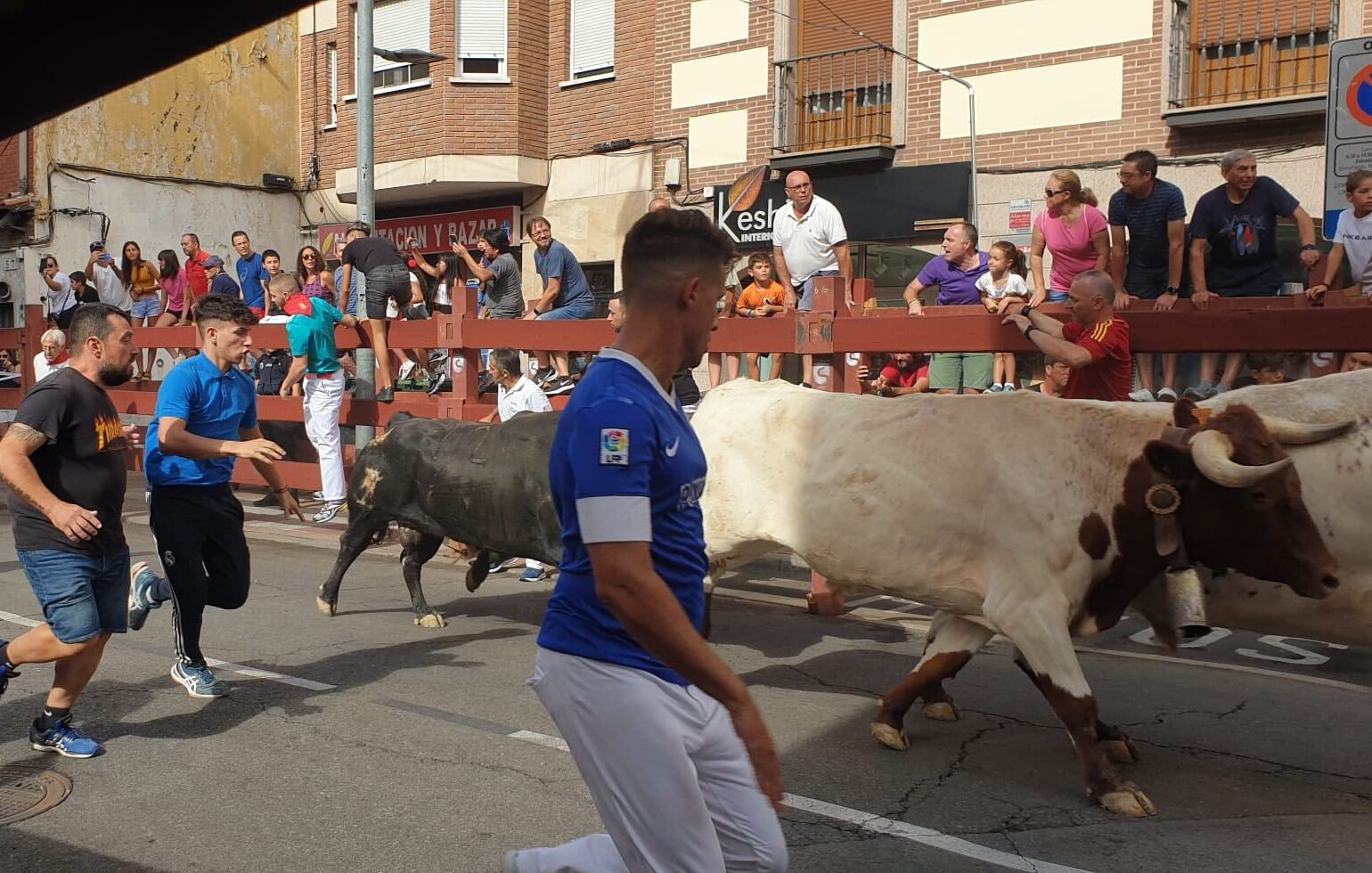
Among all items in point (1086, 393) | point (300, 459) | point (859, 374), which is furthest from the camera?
point (300, 459)

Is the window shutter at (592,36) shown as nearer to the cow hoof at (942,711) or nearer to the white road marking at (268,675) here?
the white road marking at (268,675)

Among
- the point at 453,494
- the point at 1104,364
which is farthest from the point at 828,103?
the point at 1104,364

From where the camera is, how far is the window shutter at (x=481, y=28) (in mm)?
21578

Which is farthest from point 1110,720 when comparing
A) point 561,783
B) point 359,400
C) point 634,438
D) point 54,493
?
point 359,400

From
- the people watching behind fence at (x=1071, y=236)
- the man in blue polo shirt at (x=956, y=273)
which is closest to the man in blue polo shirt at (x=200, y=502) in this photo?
the man in blue polo shirt at (x=956, y=273)

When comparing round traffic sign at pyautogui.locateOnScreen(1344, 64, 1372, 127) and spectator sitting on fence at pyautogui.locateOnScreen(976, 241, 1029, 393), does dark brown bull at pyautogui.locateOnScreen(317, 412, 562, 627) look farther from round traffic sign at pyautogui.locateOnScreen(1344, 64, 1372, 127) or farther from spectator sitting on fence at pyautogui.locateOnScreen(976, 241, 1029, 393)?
round traffic sign at pyautogui.locateOnScreen(1344, 64, 1372, 127)

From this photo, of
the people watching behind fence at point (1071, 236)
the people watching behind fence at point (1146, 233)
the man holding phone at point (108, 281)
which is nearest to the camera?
the people watching behind fence at point (1146, 233)

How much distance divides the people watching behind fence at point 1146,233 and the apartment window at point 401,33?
15503 millimetres

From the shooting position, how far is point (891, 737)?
225 inches

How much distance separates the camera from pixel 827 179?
18156mm

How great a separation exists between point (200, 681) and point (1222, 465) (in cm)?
473

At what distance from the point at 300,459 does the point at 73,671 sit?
8.97m

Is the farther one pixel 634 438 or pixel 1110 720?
pixel 1110 720

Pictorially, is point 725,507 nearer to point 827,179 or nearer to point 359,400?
point 359,400
